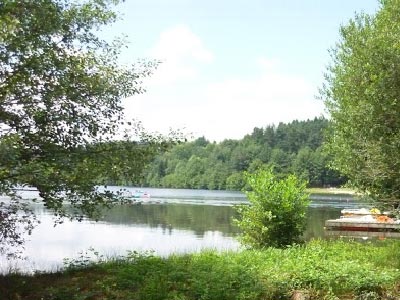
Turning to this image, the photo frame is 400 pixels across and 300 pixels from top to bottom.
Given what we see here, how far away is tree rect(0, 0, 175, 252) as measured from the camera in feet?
25.7

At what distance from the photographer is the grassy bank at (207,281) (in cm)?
842

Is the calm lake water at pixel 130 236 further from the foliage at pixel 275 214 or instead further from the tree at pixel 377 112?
the tree at pixel 377 112

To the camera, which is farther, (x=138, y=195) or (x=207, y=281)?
(x=138, y=195)

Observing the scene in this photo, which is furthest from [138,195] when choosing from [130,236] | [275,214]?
[130,236]

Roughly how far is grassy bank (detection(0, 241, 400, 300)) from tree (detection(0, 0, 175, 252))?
113cm

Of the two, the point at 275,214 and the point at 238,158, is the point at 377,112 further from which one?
the point at 238,158

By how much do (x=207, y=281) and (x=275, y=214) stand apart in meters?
6.69

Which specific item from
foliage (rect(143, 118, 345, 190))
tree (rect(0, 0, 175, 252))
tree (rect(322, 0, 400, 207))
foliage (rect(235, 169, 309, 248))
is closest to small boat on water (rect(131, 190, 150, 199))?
tree (rect(0, 0, 175, 252))

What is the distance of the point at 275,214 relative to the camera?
1511 cm

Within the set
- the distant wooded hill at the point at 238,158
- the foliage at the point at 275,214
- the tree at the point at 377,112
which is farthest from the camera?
the distant wooded hill at the point at 238,158

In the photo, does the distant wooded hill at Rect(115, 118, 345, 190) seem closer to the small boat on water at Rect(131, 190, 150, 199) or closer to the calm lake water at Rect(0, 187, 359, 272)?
the small boat on water at Rect(131, 190, 150, 199)

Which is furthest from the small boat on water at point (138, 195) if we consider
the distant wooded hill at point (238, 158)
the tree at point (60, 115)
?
the distant wooded hill at point (238, 158)

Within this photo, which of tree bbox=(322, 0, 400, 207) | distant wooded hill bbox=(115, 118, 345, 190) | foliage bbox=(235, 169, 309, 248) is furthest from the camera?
distant wooded hill bbox=(115, 118, 345, 190)

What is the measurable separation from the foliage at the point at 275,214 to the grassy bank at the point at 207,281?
4608 millimetres
